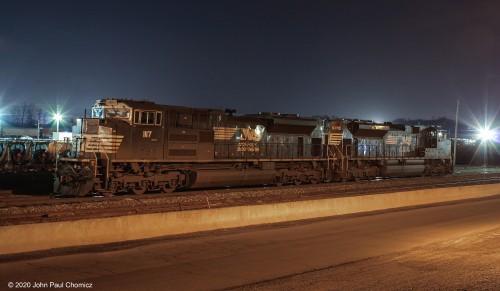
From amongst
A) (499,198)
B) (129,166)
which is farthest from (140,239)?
(499,198)

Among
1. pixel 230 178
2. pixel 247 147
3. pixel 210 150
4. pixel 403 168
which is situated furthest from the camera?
pixel 403 168

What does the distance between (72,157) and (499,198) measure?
61.4ft

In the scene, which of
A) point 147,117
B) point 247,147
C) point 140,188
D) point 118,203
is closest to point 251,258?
point 118,203

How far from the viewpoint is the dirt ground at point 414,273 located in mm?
7949

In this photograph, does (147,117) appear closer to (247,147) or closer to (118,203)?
(118,203)

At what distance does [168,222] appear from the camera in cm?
1184

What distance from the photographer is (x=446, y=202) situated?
20.9 metres

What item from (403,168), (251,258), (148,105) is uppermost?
(148,105)

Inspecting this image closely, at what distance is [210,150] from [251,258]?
1299cm

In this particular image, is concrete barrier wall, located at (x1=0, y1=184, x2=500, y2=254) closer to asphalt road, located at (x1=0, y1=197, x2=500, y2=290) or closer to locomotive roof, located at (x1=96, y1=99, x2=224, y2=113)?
asphalt road, located at (x1=0, y1=197, x2=500, y2=290)

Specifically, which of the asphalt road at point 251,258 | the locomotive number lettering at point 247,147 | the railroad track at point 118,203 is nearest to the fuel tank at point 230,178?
the locomotive number lettering at point 247,147

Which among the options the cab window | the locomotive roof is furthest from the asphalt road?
the locomotive roof

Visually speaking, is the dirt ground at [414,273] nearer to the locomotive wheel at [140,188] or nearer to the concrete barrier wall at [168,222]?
the concrete barrier wall at [168,222]

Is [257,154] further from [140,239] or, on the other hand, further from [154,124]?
[140,239]
